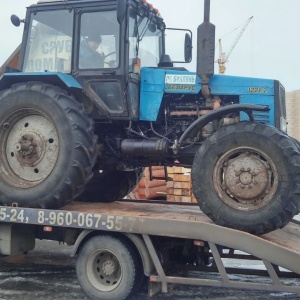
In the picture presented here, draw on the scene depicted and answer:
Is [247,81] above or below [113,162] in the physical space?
above

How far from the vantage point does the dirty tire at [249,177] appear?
17.6 ft

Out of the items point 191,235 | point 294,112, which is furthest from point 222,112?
point 294,112

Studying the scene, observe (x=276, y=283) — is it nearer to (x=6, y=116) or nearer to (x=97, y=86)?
(x=97, y=86)

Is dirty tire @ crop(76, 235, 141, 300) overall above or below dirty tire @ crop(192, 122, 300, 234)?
below

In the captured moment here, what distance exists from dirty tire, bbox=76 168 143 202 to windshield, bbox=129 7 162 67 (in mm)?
1722

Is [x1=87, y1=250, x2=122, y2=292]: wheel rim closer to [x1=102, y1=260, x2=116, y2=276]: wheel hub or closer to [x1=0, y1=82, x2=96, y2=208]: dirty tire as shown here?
[x1=102, y1=260, x2=116, y2=276]: wheel hub

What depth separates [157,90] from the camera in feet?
22.0

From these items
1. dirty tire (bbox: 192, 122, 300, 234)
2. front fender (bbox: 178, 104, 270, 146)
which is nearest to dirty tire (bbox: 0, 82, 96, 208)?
front fender (bbox: 178, 104, 270, 146)

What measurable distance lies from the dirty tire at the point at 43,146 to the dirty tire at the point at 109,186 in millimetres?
1499

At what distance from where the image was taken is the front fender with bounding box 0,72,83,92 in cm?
649

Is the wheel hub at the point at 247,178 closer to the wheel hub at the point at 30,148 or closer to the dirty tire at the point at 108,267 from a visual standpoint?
the dirty tire at the point at 108,267

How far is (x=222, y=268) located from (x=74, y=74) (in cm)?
312

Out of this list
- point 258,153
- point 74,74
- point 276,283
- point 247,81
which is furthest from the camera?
point 74,74

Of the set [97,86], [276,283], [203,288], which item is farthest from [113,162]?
[276,283]
